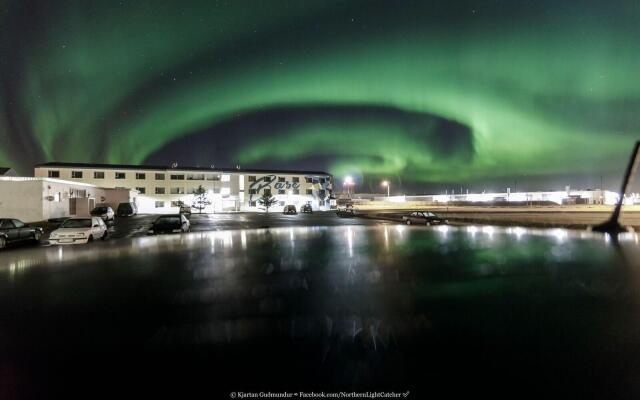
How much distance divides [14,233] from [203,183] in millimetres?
65128

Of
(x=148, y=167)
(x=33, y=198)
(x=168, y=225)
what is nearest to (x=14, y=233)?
(x=168, y=225)

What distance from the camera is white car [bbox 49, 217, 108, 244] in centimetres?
1912

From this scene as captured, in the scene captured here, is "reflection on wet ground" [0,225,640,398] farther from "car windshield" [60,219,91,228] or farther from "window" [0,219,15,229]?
"car windshield" [60,219,91,228]

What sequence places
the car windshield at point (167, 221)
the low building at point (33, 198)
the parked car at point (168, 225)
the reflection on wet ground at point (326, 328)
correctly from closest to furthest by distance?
the reflection on wet ground at point (326, 328) → the parked car at point (168, 225) → the car windshield at point (167, 221) → the low building at point (33, 198)

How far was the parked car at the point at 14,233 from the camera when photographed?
57.9 ft

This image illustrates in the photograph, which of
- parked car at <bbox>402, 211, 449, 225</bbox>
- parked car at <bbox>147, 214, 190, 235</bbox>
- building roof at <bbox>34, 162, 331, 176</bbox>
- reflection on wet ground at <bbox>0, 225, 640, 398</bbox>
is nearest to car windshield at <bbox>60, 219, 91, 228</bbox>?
parked car at <bbox>147, 214, 190, 235</bbox>

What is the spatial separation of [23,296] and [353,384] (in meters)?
8.19

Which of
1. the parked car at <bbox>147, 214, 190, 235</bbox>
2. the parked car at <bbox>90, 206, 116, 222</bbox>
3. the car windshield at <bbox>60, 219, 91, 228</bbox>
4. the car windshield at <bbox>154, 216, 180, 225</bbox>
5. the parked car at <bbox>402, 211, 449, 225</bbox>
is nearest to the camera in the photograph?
the car windshield at <bbox>60, 219, 91, 228</bbox>

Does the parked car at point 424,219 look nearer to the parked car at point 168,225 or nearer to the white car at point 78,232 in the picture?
the parked car at point 168,225

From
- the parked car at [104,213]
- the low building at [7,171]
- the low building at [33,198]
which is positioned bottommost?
the parked car at [104,213]

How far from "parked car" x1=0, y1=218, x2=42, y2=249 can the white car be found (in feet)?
4.66

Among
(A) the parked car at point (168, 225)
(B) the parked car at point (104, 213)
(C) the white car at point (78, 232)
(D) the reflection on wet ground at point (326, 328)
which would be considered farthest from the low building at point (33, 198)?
(D) the reflection on wet ground at point (326, 328)

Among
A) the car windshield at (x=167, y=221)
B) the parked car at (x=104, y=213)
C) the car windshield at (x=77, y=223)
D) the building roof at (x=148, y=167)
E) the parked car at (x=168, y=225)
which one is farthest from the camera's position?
the building roof at (x=148, y=167)

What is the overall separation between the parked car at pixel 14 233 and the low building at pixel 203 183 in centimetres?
5663
